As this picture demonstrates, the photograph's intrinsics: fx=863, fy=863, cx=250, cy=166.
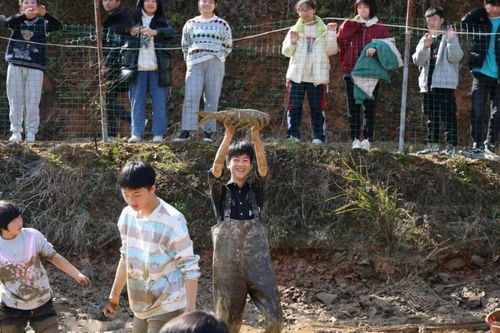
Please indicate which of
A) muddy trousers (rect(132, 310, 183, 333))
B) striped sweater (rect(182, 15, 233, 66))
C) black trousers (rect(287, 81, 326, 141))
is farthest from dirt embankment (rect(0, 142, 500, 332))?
muddy trousers (rect(132, 310, 183, 333))

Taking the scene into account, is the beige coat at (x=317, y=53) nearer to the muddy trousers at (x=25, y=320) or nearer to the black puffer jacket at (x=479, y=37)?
the black puffer jacket at (x=479, y=37)

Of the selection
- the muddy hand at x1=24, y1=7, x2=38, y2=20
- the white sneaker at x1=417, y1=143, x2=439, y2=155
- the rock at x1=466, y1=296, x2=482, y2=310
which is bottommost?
the rock at x1=466, y1=296, x2=482, y2=310

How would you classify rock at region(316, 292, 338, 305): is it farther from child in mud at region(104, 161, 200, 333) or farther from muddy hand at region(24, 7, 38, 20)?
muddy hand at region(24, 7, 38, 20)

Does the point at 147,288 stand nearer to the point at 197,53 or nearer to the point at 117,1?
the point at 197,53

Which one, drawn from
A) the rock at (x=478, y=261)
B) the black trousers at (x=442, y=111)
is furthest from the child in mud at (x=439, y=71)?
the rock at (x=478, y=261)

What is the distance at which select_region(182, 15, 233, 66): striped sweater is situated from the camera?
30.1 feet

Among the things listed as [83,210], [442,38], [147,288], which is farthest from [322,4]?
[147,288]

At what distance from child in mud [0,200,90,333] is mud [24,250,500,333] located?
1.87 m

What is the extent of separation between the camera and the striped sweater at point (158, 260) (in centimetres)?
482

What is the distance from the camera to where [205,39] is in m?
9.17

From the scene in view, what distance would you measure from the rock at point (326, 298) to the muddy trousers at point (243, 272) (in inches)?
75.9

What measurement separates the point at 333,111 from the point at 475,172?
10.6 ft

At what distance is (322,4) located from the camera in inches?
487

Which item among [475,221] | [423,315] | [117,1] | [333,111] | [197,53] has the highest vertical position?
[117,1]
